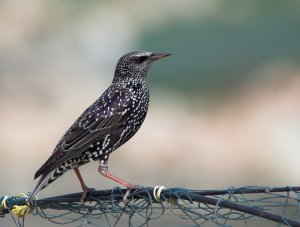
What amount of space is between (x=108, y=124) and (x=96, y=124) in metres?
0.07

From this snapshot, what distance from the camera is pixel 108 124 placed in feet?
19.4

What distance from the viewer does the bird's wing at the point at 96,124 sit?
5660mm

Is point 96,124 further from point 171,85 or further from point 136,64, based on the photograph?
point 171,85

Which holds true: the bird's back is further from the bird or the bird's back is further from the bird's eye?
the bird's eye

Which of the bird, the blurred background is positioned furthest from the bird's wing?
the blurred background

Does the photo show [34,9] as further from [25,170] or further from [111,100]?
[111,100]

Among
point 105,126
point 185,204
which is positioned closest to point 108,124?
point 105,126

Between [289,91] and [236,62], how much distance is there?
1.41 m

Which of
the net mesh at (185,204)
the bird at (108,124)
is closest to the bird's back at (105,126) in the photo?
the bird at (108,124)

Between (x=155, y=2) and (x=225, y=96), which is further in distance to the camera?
(x=155, y=2)

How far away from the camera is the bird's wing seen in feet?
18.6

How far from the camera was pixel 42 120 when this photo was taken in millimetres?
16344

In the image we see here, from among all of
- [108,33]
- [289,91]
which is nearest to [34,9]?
[108,33]

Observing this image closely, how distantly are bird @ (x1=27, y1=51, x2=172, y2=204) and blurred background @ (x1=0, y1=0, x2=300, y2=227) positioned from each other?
23.0 ft
